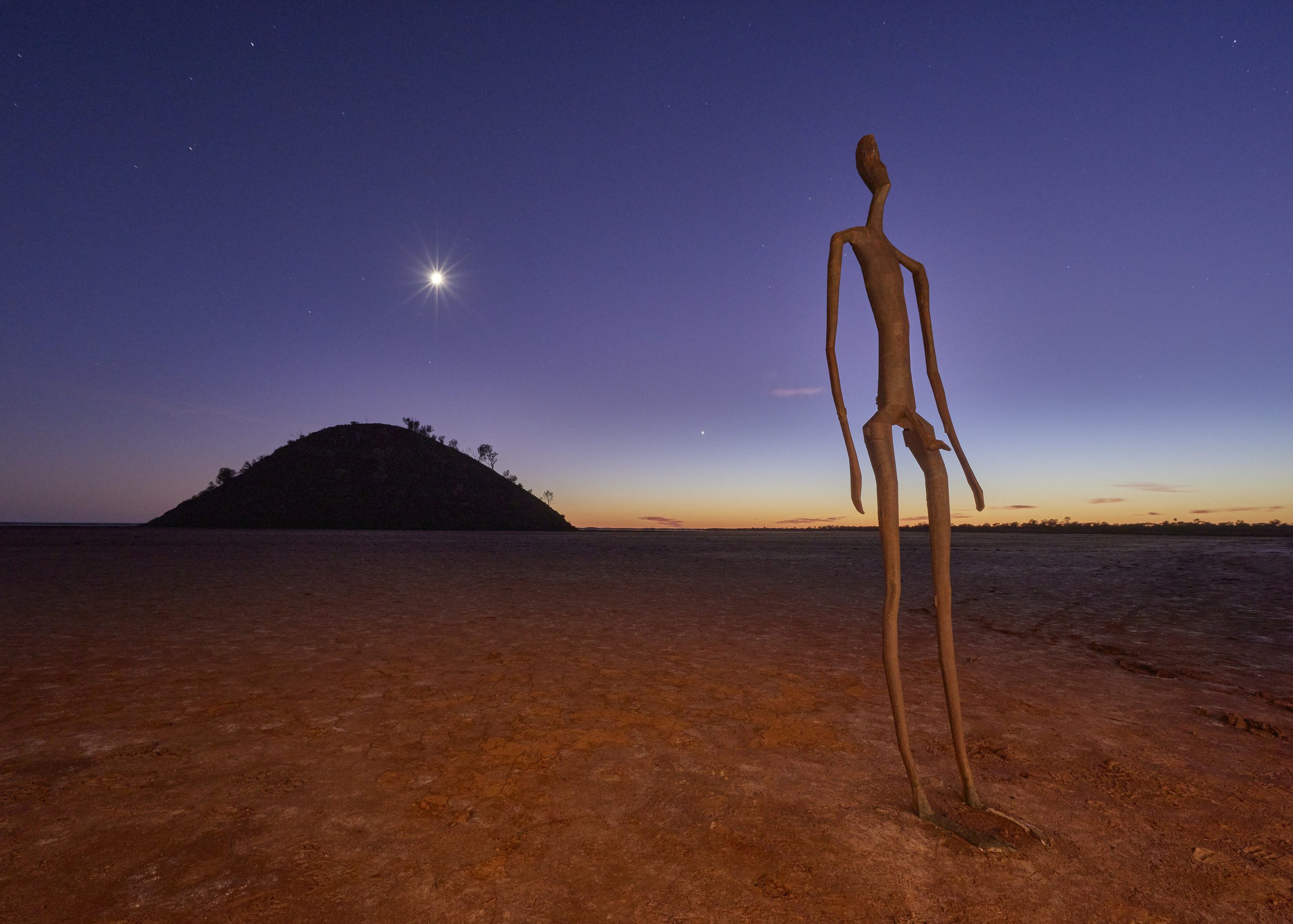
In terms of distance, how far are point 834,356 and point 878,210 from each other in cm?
95

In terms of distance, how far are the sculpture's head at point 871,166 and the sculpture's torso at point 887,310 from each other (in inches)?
12.9

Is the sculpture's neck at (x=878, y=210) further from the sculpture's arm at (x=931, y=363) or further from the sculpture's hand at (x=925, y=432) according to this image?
Answer: the sculpture's hand at (x=925, y=432)

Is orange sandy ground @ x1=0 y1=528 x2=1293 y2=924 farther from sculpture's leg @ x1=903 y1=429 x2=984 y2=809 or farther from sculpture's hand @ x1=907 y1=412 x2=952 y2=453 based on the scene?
sculpture's hand @ x1=907 y1=412 x2=952 y2=453

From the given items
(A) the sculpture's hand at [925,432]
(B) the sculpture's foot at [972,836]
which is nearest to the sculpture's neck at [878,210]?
(A) the sculpture's hand at [925,432]

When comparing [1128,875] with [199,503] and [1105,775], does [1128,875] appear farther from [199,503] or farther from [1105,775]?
[199,503]

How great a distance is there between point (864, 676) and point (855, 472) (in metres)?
3.50

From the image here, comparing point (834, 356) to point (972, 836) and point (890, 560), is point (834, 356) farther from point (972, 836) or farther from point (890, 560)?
point (972, 836)

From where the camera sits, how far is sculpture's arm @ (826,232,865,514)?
2.86 meters

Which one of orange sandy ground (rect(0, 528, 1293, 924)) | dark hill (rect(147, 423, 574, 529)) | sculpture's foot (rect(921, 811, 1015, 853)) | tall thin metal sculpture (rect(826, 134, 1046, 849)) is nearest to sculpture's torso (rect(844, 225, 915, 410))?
tall thin metal sculpture (rect(826, 134, 1046, 849))

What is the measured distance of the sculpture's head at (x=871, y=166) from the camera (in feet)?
10.5

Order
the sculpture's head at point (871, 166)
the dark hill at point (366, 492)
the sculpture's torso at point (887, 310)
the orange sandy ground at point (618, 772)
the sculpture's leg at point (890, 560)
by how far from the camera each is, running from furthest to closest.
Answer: the dark hill at point (366, 492) → the sculpture's head at point (871, 166) → the sculpture's torso at point (887, 310) → the sculpture's leg at point (890, 560) → the orange sandy ground at point (618, 772)

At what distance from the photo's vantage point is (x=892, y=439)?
2.78 m

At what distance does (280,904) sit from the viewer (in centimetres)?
216

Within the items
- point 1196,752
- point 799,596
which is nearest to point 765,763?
point 1196,752
